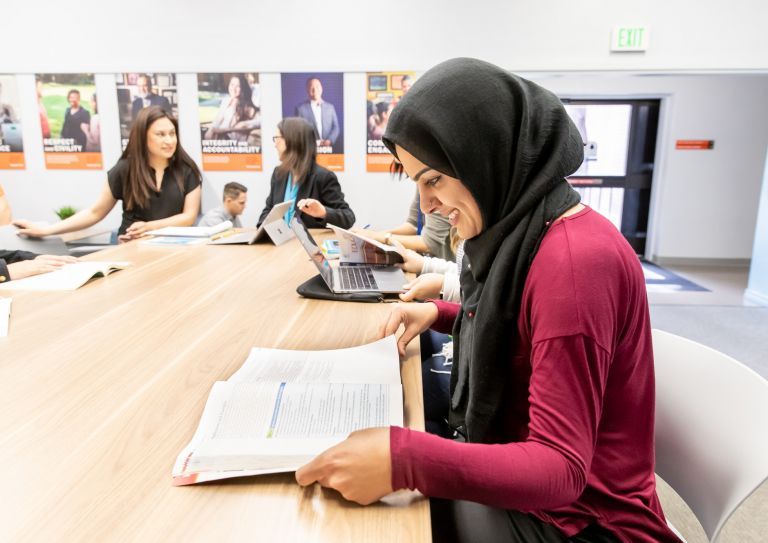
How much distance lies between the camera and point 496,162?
29.9 inches

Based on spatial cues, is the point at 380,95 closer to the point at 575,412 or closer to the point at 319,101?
the point at 319,101

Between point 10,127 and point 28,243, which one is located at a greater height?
point 10,127

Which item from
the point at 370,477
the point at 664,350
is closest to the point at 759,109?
the point at 664,350

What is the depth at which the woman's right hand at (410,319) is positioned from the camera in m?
1.13

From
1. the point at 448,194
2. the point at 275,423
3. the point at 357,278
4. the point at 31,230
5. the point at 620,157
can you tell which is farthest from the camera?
the point at 620,157

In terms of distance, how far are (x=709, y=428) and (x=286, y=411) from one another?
71 cm

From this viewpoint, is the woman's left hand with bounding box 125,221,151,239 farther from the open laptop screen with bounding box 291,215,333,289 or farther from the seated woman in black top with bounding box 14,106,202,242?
the open laptop screen with bounding box 291,215,333,289

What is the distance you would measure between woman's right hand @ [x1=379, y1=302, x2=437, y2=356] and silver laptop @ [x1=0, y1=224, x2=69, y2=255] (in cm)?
217

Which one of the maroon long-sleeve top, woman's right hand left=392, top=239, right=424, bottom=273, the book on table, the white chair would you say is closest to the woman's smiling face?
the maroon long-sleeve top

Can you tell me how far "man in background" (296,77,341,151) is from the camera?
369 centimetres

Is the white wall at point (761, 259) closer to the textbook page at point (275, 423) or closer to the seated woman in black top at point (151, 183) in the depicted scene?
the seated woman in black top at point (151, 183)

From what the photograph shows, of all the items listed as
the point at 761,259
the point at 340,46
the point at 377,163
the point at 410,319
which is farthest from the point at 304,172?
the point at 761,259

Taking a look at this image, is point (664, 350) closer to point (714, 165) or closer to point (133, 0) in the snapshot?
point (133, 0)

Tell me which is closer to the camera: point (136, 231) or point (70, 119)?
point (136, 231)
